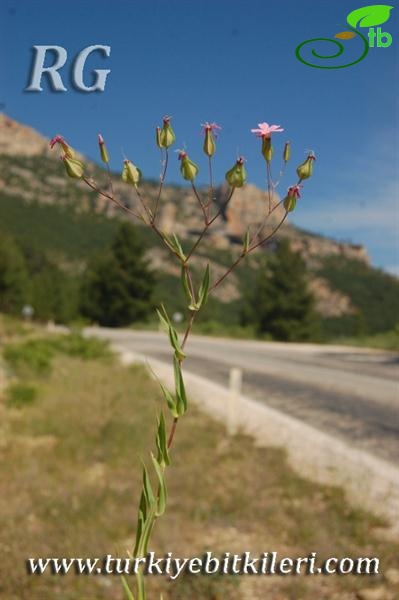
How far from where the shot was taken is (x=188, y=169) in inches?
38.1

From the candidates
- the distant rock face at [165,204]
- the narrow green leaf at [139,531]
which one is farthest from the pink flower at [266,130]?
the distant rock face at [165,204]

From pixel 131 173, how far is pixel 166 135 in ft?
0.38

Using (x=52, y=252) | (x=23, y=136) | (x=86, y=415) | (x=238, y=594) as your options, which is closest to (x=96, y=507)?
(x=238, y=594)

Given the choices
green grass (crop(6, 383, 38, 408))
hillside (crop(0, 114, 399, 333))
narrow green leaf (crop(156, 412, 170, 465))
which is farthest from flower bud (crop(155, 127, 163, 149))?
hillside (crop(0, 114, 399, 333))

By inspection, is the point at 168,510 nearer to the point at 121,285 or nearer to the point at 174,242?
the point at 174,242

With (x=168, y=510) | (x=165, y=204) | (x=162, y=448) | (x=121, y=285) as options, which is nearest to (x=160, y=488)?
(x=162, y=448)

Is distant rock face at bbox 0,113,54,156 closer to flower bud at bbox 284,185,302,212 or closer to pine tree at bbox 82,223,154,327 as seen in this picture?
pine tree at bbox 82,223,154,327

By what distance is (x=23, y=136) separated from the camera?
5837 inches

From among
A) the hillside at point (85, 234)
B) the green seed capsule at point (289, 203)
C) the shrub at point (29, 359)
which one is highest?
the hillside at point (85, 234)

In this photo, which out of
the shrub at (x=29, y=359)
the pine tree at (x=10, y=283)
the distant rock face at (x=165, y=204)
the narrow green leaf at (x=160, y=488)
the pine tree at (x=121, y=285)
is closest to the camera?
the narrow green leaf at (x=160, y=488)

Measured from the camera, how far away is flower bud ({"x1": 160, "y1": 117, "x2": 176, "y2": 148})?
0.99 meters

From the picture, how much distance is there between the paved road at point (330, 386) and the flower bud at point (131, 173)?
6.65 metres

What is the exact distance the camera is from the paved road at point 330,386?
8.38 m

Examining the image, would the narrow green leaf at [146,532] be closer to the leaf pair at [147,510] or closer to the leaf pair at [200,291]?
the leaf pair at [147,510]
